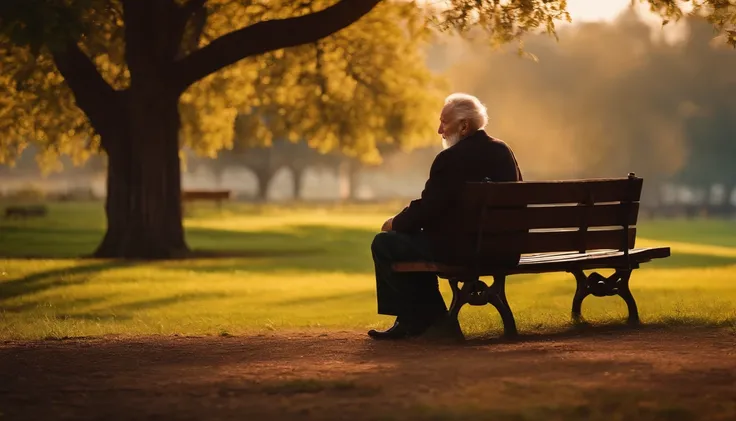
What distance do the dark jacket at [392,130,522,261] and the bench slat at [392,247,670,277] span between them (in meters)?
0.22

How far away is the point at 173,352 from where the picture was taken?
9.45 metres

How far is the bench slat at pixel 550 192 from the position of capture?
9.51 m

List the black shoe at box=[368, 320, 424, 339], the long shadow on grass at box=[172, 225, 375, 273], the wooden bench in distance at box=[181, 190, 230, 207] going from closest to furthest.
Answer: the black shoe at box=[368, 320, 424, 339] < the long shadow on grass at box=[172, 225, 375, 273] < the wooden bench in distance at box=[181, 190, 230, 207]

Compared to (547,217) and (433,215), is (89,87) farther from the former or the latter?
(433,215)

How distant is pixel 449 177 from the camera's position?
9.55 m

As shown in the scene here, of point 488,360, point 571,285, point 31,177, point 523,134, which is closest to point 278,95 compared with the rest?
point 571,285

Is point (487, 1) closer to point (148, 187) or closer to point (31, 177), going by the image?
point (148, 187)

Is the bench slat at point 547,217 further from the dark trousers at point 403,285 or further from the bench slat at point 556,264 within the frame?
the dark trousers at point 403,285

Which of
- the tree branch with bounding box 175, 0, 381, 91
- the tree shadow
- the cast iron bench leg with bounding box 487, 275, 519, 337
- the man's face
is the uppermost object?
the tree branch with bounding box 175, 0, 381, 91

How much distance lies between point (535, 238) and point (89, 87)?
1426 cm

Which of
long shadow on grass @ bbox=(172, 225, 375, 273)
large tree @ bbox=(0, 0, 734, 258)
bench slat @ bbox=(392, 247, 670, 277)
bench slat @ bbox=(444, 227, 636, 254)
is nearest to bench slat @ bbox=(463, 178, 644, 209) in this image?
bench slat @ bbox=(444, 227, 636, 254)

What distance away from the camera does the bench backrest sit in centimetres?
959

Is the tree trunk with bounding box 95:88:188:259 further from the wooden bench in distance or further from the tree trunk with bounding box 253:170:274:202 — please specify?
the tree trunk with bounding box 253:170:274:202

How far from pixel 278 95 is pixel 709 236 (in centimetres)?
1920
